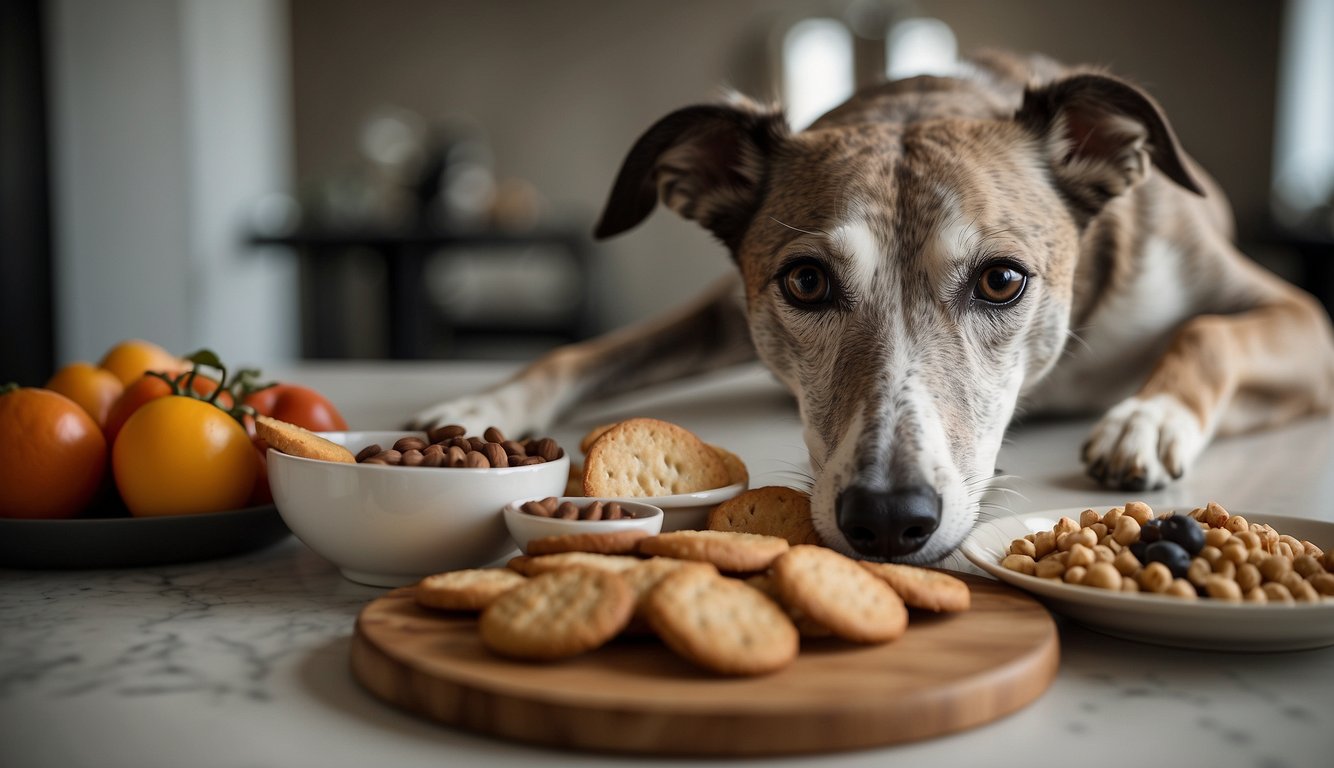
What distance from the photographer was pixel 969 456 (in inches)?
54.1

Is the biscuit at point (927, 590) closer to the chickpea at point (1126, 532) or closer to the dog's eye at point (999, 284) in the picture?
the chickpea at point (1126, 532)

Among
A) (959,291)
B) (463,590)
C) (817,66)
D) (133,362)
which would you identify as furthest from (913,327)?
(817,66)

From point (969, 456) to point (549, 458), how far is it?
547 mm

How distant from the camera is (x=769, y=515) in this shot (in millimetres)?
1176

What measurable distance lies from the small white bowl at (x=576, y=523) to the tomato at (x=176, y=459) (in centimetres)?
37

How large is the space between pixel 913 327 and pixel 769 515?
0.44 metres

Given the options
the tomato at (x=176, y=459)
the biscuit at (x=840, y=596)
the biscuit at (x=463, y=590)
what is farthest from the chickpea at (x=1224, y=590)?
the tomato at (x=176, y=459)

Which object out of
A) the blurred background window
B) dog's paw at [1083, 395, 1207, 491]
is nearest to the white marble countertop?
dog's paw at [1083, 395, 1207, 491]

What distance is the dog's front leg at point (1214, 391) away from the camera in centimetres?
175

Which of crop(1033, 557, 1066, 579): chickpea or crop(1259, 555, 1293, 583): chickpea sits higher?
crop(1259, 555, 1293, 583): chickpea

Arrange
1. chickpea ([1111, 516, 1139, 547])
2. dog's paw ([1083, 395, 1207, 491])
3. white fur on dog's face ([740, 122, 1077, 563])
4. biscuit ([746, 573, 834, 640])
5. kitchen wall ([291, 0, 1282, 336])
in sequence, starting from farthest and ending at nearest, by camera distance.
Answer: kitchen wall ([291, 0, 1282, 336])
dog's paw ([1083, 395, 1207, 491])
white fur on dog's face ([740, 122, 1077, 563])
chickpea ([1111, 516, 1139, 547])
biscuit ([746, 573, 834, 640])

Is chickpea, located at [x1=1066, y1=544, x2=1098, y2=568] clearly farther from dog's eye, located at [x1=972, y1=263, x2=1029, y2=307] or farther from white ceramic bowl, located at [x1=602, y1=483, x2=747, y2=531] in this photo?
dog's eye, located at [x1=972, y1=263, x2=1029, y2=307]

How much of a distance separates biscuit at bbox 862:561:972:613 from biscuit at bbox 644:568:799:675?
118 mm

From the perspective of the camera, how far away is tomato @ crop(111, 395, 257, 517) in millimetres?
1188
